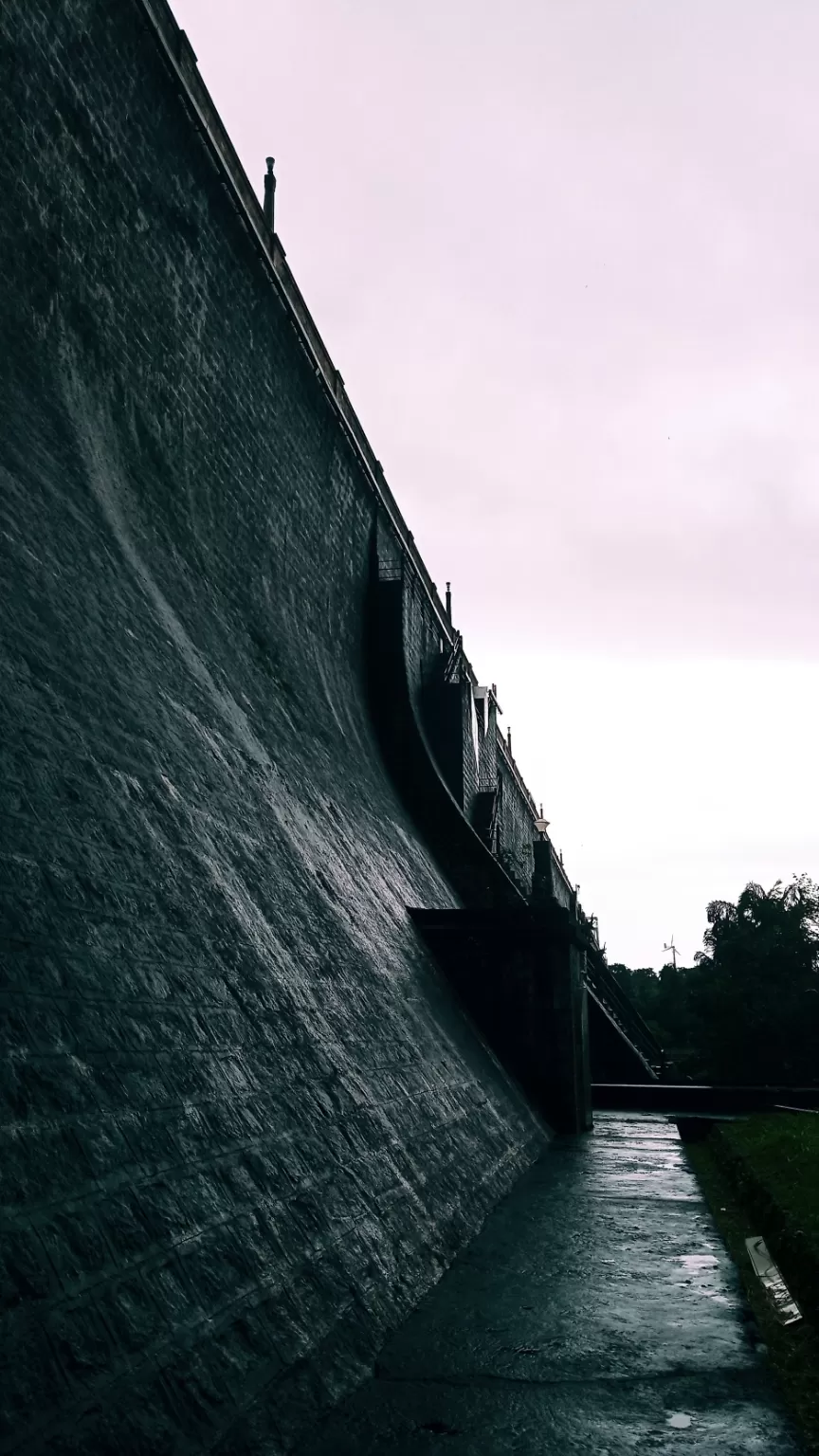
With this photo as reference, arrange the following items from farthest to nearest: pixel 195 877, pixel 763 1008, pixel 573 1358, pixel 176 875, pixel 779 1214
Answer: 1. pixel 763 1008
2. pixel 779 1214
3. pixel 195 877
4. pixel 176 875
5. pixel 573 1358

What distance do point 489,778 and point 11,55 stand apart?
19.7 m

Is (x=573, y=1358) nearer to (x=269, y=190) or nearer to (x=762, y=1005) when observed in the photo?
(x=269, y=190)

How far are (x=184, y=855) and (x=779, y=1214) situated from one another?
4.59 metres

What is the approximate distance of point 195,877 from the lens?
5617 millimetres

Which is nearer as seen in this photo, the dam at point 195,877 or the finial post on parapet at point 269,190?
the dam at point 195,877

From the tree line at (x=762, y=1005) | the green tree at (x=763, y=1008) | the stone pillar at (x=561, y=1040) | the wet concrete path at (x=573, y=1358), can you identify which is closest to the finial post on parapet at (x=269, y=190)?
the stone pillar at (x=561, y=1040)

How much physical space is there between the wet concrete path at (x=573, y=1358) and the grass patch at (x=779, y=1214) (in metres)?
0.11

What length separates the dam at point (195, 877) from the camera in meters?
3.25

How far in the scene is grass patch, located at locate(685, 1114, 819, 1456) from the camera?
4.43m

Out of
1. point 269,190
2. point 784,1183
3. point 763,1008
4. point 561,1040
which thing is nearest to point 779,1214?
point 784,1183

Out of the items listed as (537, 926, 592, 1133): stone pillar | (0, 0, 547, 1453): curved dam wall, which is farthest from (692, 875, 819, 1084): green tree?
(0, 0, 547, 1453): curved dam wall

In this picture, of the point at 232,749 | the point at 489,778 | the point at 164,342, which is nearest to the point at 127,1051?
the point at 232,749

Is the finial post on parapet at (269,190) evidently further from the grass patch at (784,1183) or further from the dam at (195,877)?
the grass patch at (784,1183)

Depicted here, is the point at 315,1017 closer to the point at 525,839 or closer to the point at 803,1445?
the point at 803,1445
